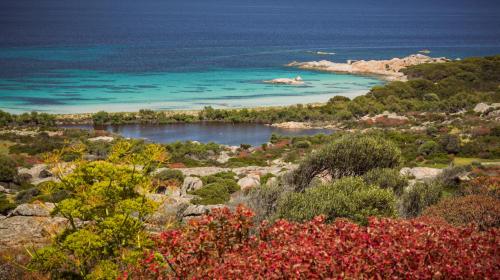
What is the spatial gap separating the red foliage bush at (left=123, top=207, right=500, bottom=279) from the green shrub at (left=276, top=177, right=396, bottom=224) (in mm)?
5373

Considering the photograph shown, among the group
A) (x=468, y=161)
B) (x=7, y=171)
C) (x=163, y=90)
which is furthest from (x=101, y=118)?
(x=468, y=161)

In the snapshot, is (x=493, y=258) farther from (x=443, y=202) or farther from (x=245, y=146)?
(x=245, y=146)

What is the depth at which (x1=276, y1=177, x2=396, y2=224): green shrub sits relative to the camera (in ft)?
47.6

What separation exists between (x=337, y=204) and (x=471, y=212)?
3.53m

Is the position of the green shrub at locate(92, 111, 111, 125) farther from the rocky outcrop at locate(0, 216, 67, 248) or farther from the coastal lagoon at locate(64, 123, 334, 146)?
the rocky outcrop at locate(0, 216, 67, 248)

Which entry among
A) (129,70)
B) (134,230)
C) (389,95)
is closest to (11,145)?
(134,230)

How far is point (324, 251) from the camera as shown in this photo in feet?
25.0

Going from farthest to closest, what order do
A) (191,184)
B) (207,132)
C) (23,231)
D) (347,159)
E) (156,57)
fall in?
(156,57) → (207,132) → (191,184) → (347,159) → (23,231)

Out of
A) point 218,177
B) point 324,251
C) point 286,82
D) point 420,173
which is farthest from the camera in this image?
point 286,82

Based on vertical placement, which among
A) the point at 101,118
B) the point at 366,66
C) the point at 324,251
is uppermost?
the point at 366,66

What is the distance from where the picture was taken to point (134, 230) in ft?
38.3

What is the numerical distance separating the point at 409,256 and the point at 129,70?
321 ft

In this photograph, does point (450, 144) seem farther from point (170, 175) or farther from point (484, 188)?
point (170, 175)

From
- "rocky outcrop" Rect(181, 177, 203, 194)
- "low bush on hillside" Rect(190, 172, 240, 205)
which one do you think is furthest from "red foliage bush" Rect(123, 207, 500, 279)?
"rocky outcrop" Rect(181, 177, 203, 194)
